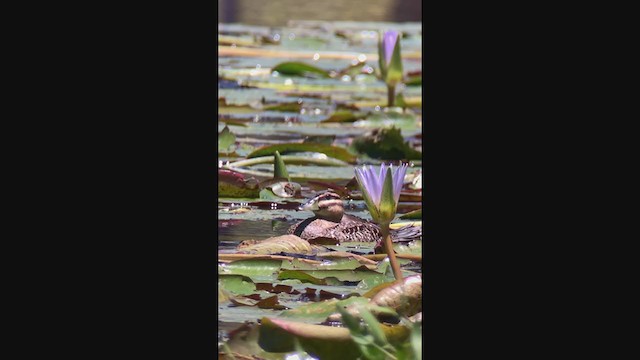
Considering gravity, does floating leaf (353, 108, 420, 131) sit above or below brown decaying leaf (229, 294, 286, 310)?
above

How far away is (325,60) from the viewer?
2.18 meters

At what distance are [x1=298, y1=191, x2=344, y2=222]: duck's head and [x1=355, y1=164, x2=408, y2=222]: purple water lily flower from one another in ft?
0.22

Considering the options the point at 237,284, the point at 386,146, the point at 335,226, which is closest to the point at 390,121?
the point at 386,146

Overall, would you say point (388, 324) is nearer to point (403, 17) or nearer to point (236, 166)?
point (236, 166)

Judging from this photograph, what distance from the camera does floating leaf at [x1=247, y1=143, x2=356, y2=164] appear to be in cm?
208

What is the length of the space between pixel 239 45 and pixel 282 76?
0.39 ft

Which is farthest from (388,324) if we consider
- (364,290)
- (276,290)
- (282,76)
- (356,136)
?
(282,76)

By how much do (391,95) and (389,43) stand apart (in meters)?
0.12

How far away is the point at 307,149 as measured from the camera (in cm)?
210

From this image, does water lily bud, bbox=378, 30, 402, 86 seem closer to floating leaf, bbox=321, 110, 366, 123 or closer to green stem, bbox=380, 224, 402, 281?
floating leaf, bbox=321, 110, 366, 123

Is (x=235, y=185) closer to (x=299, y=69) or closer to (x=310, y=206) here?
(x=310, y=206)

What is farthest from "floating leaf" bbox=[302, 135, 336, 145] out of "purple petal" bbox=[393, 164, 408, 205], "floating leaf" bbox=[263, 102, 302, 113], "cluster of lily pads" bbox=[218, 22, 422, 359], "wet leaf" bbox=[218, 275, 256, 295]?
"wet leaf" bbox=[218, 275, 256, 295]

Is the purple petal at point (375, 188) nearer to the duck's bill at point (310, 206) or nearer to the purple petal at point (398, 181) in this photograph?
the purple petal at point (398, 181)

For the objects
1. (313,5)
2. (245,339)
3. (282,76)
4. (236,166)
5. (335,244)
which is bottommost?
(245,339)
